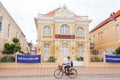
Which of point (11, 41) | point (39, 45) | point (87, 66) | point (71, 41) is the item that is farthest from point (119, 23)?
point (11, 41)

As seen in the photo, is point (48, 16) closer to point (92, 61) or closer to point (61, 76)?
point (92, 61)

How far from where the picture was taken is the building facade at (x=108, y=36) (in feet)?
106

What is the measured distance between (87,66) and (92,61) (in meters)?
1.33

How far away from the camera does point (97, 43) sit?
142 feet

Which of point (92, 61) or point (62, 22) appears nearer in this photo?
point (92, 61)

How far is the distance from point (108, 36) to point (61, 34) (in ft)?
31.8

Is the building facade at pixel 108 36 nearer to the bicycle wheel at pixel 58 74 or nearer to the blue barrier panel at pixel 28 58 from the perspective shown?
the blue barrier panel at pixel 28 58

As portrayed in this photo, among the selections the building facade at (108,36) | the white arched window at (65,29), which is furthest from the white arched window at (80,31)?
the building facade at (108,36)

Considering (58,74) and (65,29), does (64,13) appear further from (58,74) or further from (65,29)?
(58,74)

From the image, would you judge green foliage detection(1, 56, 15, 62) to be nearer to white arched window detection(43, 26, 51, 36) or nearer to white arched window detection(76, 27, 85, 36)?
white arched window detection(43, 26, 51, 36)

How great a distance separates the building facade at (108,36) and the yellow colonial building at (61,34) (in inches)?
175

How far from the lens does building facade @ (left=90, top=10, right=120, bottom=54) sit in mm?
32375

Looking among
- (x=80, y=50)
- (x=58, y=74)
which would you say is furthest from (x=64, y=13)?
(x=58, y=74)

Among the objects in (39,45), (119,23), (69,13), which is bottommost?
(39,45)
